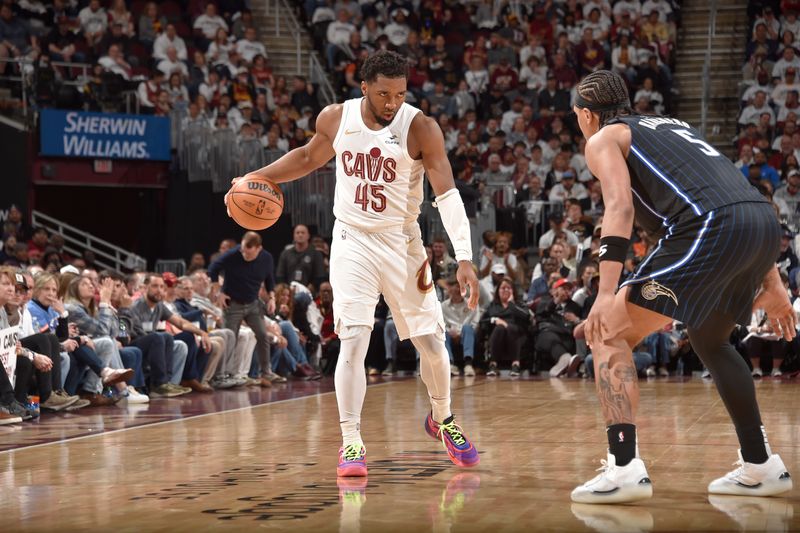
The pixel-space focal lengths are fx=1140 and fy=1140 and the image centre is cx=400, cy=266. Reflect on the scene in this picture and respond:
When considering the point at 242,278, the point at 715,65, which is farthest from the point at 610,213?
the point at 715,65

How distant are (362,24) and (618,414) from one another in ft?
59.5

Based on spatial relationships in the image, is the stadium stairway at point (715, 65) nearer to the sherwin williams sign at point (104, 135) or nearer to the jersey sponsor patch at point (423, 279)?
the sherwin williams sign at point (104, 135)

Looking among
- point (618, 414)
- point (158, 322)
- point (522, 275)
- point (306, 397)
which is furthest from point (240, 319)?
point (618, 414)

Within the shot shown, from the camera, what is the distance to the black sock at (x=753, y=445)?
453cm

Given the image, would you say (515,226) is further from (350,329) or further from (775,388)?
(350,329)

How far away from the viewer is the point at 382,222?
560 centimetres

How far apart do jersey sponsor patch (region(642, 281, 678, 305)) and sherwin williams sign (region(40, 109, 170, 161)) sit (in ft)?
47.7

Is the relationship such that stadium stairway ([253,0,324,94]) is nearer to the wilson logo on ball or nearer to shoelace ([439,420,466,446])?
the wilson logo on ball

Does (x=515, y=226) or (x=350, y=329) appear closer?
(x=350, y=329)

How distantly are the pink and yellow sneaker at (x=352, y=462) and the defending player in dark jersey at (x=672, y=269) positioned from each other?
3.95ft

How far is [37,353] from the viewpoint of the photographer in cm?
896

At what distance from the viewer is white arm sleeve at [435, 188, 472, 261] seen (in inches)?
221

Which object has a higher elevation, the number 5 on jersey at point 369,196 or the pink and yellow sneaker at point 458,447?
the number 5 on jersey at point 369,196

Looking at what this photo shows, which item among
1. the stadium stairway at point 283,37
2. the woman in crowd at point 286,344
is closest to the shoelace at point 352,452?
the woman in crowd at point 286,344
